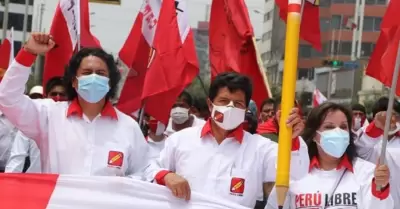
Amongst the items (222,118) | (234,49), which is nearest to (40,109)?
(222,118)

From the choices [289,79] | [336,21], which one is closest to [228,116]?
[289,79]

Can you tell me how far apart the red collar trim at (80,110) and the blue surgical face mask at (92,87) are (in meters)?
0.08

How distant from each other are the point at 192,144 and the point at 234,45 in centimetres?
291

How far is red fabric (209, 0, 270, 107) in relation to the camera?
6672 mm

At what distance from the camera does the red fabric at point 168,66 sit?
5867 mm

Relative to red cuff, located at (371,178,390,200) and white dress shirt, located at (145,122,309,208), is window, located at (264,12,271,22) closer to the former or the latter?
white dress shirt, located at (145,122,309,208)

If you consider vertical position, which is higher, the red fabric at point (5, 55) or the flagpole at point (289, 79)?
the flagpole at point (289, 79)

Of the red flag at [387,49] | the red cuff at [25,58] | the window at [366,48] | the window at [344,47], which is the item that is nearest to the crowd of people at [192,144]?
the red cuff at [25,58]

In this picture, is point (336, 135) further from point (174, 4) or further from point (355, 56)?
point (355, 56)

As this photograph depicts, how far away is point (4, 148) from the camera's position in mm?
5898

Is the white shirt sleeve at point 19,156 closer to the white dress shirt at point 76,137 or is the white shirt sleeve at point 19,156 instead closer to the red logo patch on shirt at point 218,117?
the white dress shirt at point 76,137

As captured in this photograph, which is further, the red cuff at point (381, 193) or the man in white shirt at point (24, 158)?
the man in white shirt at point (24, 158)

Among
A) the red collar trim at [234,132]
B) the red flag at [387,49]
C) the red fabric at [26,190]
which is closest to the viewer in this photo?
the red fabric at [26,190]

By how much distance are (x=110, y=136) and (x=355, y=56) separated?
4189cm
